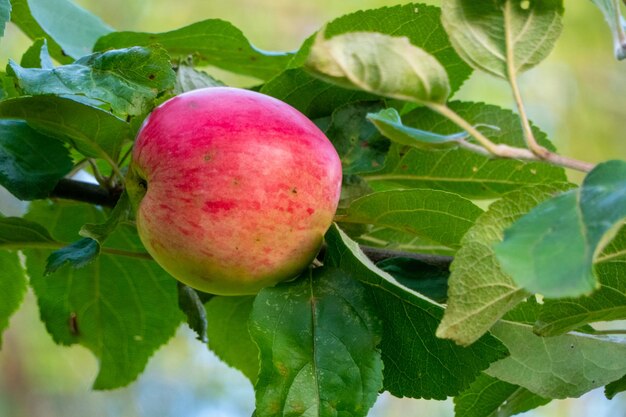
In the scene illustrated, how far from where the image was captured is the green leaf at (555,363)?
2.38ft

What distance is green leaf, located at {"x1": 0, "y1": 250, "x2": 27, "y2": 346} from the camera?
3.10 ft

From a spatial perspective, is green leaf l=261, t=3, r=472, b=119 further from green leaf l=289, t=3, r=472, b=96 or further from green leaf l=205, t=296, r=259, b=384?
green leaf l=205, t=296, r=259, b=384

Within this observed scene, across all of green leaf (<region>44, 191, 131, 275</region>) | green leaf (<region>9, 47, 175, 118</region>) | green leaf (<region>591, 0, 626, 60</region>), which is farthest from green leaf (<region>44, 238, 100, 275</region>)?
green leaf (<region>591, 0, 626, 60</region>)

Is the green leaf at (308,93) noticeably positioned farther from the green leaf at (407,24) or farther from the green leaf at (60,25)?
the green leaf at (60,25)

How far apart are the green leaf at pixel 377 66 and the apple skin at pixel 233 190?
131 millimetres

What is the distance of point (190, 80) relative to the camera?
849 millimetres

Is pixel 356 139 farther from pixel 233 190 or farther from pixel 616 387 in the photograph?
pixel 616 387

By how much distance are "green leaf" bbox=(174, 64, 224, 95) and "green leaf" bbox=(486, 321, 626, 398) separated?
0.36 m

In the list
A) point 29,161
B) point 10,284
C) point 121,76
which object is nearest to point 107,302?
point 10,284

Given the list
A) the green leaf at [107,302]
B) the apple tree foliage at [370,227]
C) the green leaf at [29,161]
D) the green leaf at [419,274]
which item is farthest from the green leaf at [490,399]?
the green leaf at [29,161]

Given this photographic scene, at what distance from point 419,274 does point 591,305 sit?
15 centimetres

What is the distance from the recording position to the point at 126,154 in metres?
0.84

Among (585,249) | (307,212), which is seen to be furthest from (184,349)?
(585,249)

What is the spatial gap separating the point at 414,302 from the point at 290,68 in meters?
0.26
